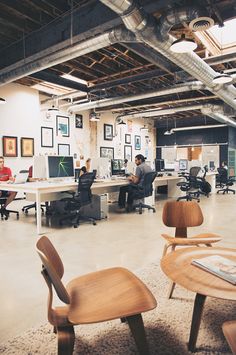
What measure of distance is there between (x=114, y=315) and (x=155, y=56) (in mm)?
5619

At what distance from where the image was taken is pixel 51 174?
504cm

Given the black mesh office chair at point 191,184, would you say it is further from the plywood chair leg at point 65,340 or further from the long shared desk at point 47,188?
the plywood chair leg at point 65,340

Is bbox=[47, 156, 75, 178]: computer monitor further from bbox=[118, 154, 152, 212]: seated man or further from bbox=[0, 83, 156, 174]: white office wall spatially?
bbox=[0, 83, 156, 174]: white office wall

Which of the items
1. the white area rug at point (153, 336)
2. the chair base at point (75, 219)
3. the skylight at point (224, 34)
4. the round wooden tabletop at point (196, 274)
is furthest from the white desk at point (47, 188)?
the skylight at point (224, 34)

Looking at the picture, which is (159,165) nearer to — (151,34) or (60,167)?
(60,167)

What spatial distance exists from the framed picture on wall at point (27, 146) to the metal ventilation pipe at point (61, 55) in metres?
2.20

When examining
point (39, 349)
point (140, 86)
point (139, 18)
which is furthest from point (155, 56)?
point (39, 349)

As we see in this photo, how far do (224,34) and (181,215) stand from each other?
4.35 m

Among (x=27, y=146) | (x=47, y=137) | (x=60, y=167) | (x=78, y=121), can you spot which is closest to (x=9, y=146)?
(x=27, y=146)

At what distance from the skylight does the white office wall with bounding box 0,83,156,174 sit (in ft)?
17.9

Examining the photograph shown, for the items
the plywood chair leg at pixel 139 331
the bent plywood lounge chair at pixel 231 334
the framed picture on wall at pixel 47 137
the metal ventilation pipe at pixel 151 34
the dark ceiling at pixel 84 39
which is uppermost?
the dark ceiling at pixel 84 39

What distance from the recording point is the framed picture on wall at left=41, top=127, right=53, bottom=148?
30.0 feet

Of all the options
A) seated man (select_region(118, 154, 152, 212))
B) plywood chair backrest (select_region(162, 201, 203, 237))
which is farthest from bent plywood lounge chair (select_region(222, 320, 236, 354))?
seated man (select_region(118, 154, 152, 212))

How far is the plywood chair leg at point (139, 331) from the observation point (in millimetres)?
1405
